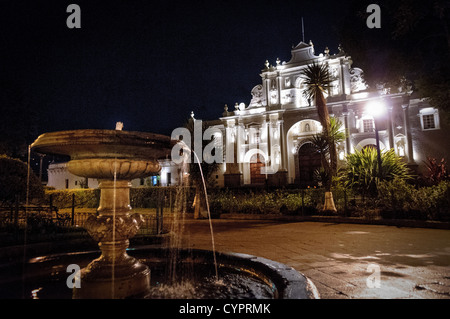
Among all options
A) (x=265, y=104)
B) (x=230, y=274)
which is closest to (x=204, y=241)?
(x=230, y=274)

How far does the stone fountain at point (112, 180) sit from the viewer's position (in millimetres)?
3021

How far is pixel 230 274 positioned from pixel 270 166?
23451 mm

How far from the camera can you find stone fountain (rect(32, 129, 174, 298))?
9.91 ft

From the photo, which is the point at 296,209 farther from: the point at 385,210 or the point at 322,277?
the point at 322,277

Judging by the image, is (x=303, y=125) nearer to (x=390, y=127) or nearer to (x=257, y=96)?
(x=257, y=96)

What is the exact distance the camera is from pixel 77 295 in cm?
303

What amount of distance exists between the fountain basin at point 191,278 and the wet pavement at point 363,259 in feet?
1.64

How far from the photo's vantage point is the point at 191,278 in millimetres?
3752

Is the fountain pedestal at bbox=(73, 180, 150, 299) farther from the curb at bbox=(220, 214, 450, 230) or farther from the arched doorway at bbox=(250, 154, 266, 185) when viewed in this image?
the arched doorway at bbox=(250, 154, 266, 185)

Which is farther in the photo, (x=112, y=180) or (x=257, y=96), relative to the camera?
(x=257, y=96)

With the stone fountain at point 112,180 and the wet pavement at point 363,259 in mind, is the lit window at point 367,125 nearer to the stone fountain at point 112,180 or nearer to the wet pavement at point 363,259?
the wet pavement at point 363,259

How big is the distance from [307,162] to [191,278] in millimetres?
24450

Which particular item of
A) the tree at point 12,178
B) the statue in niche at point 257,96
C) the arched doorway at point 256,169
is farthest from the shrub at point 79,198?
the statue in niche at point 257,96

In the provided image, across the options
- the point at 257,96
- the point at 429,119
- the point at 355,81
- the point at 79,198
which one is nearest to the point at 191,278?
the point at 79,198
